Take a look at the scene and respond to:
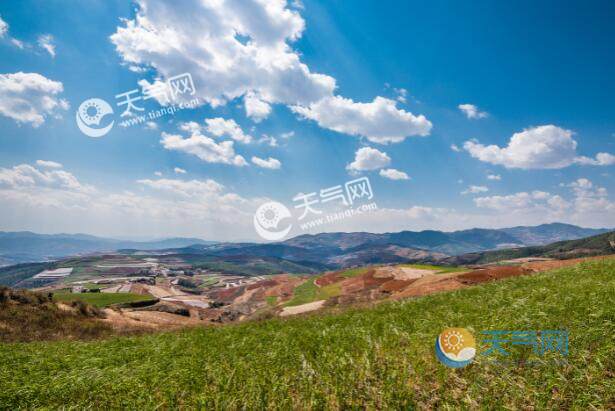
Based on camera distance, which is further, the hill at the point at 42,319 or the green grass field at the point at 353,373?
the hill at the point at 42,319

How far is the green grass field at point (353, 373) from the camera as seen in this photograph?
18.8 feet

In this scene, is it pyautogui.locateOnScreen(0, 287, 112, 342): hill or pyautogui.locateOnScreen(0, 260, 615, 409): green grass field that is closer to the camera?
pyautogui.locateOnScreen(0, 260, 615, 409): green grass field

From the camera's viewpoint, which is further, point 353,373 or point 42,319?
point 42,319

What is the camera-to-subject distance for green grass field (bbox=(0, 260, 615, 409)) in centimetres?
573

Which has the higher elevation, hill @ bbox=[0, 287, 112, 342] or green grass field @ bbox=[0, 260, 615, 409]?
green grass field @ bbox=[0, 260, 615, 409]

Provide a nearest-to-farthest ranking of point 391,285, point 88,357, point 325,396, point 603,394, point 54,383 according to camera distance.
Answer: point 603,394 < point 325,396 < point 54,383 < point 88,357 < point 391,285

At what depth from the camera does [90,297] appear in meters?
66.2

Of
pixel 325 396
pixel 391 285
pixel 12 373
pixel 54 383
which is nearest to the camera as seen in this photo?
pixel 325 396

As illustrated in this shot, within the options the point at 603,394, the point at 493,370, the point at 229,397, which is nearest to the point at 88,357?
the point at 229,397

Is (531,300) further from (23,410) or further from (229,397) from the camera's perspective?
(23,410)

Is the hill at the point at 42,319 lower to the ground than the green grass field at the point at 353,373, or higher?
lower

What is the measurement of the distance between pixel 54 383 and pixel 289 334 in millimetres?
7857

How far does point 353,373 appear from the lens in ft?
23.4

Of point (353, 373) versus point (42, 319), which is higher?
point (353, 373)
